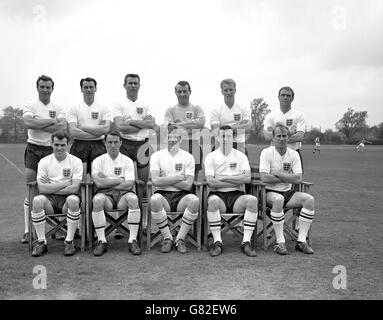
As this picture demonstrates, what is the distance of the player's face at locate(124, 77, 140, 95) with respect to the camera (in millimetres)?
6824

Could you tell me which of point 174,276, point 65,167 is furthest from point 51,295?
point 65,167

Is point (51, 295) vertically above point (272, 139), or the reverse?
point (272, 139)

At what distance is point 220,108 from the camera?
7.04 metres

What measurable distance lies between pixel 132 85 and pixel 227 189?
2.11 m

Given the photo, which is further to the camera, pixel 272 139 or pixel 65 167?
pixel 272 139

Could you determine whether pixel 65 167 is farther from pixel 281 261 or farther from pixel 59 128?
pixel 281 261

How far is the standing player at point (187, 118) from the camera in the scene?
22.3 feet

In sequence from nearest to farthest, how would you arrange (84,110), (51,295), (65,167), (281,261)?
(51,295) → (281,261) → (65,167) → (84,110)

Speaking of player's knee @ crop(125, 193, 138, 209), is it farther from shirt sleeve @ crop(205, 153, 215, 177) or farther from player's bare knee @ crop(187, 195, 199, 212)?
shirt sleeve @ crop(205, 153, 215, 177)

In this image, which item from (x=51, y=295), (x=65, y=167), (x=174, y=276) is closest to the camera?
(x=51, y=295)

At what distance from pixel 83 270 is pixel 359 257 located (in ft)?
11.0

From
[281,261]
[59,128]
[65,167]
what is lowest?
[281,261]

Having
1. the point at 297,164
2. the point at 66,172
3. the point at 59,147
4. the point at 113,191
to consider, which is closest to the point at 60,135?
the point at 59,147

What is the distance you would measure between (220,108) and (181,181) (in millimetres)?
1473
